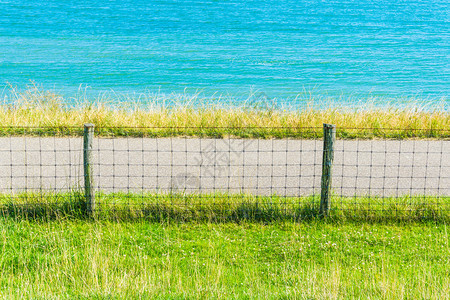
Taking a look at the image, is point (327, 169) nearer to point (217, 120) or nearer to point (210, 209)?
point (210, 209)

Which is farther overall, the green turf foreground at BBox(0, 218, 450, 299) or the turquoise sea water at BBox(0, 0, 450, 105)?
the turquoise sea water at BBox(0, 0, 450, 105)

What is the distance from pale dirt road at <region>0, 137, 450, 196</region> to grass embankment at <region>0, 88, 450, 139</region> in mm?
376

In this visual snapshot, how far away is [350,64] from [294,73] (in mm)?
6539

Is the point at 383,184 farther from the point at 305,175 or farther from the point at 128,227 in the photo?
the point at 128,227

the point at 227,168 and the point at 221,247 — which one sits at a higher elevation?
the point at 227,168

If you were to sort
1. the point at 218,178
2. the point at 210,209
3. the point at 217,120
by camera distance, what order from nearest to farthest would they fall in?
the point at 210,209 → the point at 218,178 → the point at 217,120

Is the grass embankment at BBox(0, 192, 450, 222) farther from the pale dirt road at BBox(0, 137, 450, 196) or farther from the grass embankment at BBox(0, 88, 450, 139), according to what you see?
the grass embankment at BBox(0, 88, 450, 139)

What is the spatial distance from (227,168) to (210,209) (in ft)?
7.37

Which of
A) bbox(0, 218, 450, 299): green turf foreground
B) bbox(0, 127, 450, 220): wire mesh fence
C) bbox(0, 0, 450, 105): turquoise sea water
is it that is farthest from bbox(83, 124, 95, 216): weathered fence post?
bbox(0, 0, 450, 105): turquoise sea water

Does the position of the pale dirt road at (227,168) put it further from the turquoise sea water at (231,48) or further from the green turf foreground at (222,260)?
the turquoise sea water at (231,48)

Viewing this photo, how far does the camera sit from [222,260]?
5707mm

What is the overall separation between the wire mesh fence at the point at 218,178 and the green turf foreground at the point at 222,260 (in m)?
0.28

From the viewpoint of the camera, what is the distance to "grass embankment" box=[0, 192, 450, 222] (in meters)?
6.73

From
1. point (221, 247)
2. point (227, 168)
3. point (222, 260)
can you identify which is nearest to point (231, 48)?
point (227, 168)
